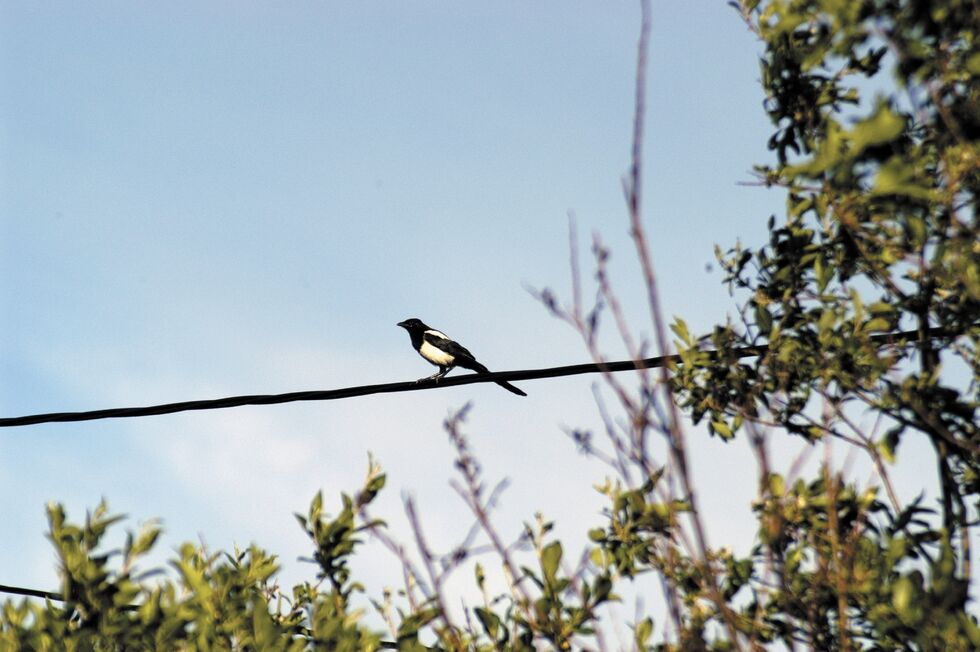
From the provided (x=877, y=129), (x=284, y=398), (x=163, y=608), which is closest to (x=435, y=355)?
(x=284, y=398)

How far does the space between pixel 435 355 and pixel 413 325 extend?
1449 mm

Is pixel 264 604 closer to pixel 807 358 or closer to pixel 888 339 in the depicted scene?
pixel 807 358

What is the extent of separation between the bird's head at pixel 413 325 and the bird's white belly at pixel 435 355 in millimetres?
674

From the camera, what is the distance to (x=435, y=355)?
51.8 ft

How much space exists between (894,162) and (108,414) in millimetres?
6829

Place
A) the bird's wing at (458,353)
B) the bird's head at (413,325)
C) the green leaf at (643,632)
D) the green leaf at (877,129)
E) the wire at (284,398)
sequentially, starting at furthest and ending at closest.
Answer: the bird's head at (413,325) → the bird's wing at (458,353) → the wire at (284,398) → the green leaf at (643,632) → the green leaf at (877,129)

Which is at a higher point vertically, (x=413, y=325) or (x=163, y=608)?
(x=413, y=325)

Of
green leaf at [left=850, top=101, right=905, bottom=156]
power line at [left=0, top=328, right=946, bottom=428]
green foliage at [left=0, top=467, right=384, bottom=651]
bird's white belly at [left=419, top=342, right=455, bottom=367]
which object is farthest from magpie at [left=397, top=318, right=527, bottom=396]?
green leaf at [left=850, top=101, right=905, bottom=156]

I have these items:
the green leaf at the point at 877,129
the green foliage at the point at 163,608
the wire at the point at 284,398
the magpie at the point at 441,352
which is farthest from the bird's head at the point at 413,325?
the green leaf at the point at 877,129

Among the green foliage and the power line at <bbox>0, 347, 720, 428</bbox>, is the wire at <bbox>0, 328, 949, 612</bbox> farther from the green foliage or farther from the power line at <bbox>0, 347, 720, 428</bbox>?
the green foliage

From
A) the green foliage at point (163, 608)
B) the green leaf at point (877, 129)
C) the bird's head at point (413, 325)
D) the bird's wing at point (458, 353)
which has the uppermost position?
the bird's head at point (413, 325)

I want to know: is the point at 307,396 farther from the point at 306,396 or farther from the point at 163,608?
the point at 163,608

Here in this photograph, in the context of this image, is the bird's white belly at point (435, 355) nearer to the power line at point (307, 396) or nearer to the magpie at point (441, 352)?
the magpie at point (441, 352)

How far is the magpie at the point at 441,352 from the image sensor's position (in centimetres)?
1531
